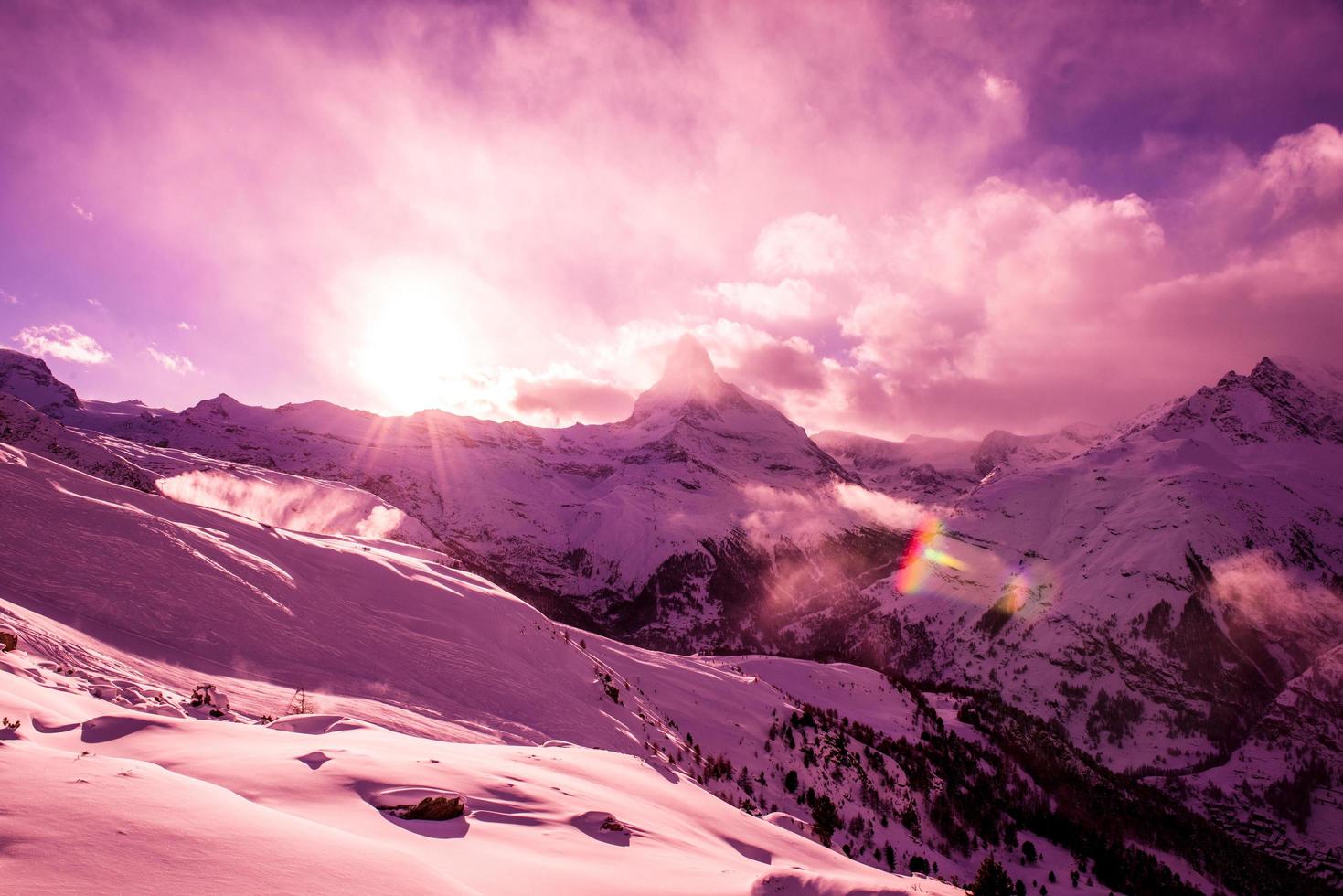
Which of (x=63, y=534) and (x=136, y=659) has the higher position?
(x=63, y=534)

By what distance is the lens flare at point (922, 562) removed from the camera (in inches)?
5404

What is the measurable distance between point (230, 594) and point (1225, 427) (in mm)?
196769

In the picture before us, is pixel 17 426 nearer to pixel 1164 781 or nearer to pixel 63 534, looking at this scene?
pixel 63 534

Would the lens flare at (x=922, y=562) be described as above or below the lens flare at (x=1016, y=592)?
above

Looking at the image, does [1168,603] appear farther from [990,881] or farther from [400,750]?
[400,750]

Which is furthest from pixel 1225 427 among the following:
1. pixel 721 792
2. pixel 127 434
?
pixel 127 434

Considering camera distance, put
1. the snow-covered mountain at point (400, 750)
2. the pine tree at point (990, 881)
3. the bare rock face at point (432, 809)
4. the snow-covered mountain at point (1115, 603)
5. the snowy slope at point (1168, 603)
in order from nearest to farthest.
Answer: the snow-covered mountain at point (400, 750)
the bare rock face at point (432, 809)
the pine tree at point (990, 881)
the snow-covered mountain at point (1115, 603)
the snowy slope at point (1168, 603)

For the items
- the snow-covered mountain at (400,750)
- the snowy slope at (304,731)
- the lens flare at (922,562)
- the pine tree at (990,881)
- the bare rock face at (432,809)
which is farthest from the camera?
the lens flare at (922,562)

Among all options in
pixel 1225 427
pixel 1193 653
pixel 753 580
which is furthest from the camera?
pixel 753 580

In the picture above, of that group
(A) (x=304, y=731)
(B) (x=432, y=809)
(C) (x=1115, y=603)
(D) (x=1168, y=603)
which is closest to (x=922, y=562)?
(C) (x=1115, y=603)

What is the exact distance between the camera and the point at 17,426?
71500 mm

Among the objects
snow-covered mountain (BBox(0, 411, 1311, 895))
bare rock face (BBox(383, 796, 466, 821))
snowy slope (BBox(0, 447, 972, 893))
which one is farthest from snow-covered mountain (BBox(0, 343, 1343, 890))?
bare rock face (BBox(383, 796, 466, 821))

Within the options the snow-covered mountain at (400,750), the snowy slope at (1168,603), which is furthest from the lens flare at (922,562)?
the snow-covered mountain at (400,750)

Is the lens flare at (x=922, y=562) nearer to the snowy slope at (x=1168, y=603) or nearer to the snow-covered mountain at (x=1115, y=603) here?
the snow-covered mountain at (x=1115, y=603)
